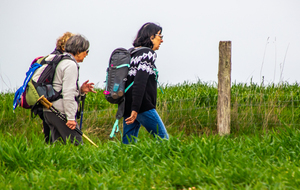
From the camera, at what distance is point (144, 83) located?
437 centimetres

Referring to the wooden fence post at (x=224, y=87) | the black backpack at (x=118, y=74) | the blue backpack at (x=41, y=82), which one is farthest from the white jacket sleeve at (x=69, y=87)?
the wooden fence post at (x=224, y=87)

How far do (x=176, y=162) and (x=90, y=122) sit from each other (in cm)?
437

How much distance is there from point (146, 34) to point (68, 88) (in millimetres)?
1248

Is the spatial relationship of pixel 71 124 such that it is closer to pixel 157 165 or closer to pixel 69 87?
pixel 69 87

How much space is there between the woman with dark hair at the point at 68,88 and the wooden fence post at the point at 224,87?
293cm

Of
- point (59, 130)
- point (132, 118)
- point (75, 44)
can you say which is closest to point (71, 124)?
point (59, 130)

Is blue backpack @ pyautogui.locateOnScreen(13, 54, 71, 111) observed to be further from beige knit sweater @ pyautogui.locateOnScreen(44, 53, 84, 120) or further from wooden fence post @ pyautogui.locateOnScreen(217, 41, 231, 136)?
wooden fence post @ pyautogui.locateOnScreen(217, 41, 231, 136)

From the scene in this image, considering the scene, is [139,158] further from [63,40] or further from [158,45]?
[63,40]

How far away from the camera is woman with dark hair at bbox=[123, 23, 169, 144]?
14.3ft

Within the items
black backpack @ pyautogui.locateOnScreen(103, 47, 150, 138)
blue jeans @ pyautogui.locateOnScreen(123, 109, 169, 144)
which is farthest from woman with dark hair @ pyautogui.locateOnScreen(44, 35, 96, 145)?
blue jeans @ pyautogui.locateOnScreen(123, 109, 169, 144)

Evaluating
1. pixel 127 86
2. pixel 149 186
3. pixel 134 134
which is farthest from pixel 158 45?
pixel 149 186

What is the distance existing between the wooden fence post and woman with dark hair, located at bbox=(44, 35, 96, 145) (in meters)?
2.93

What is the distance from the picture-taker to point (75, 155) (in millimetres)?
4164

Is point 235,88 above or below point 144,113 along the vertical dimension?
above
